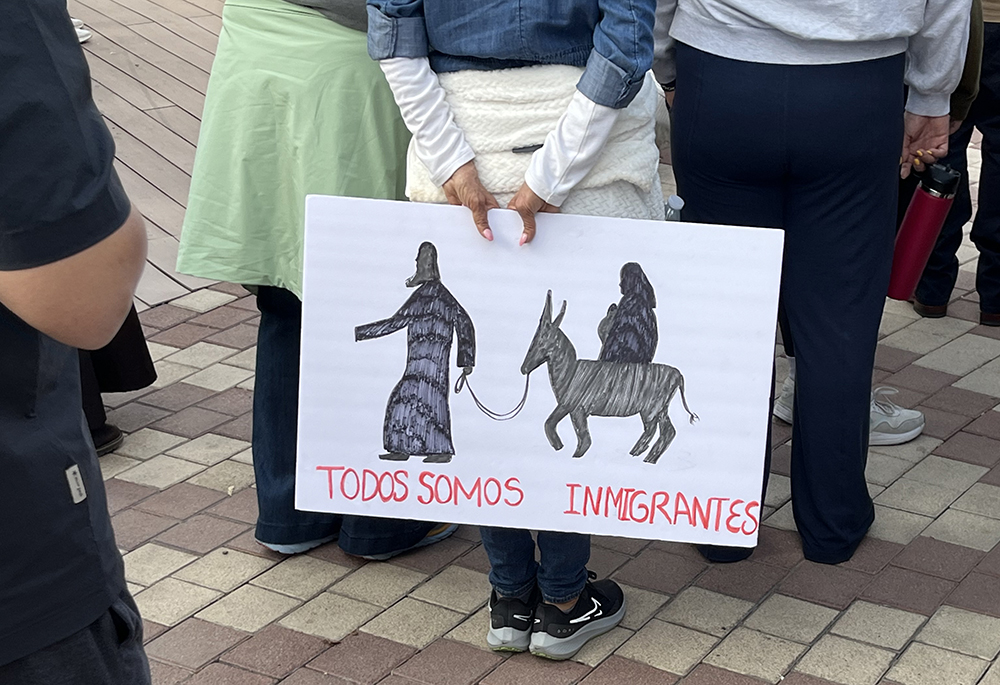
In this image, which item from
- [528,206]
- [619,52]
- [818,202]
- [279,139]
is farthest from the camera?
[818,202]

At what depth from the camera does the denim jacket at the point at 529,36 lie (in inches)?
86.0

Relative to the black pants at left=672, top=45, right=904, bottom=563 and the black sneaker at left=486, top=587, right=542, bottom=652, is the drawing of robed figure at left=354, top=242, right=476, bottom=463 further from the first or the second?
the black pants at left=672, top=45, right=904, bottom=563

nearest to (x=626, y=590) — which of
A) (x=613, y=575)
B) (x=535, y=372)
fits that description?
(x=613, y=575)

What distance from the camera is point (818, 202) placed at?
9.15 ft

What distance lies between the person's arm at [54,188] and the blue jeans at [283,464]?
1680mm

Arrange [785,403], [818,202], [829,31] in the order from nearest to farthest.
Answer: [829,31] → [818,202] → [785,403]

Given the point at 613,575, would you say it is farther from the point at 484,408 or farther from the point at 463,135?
the point at 463,135

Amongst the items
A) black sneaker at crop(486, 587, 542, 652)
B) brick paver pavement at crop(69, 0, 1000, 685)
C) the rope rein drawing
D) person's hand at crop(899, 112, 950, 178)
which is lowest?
brick paver pavement at crop(69, 0, 1000, 685)

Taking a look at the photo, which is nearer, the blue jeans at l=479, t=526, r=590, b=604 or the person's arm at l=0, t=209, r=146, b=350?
the person's arm at l=0, t=209, r=146, b=350

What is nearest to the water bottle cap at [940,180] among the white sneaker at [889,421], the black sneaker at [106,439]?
the white sneaker at [889,421]

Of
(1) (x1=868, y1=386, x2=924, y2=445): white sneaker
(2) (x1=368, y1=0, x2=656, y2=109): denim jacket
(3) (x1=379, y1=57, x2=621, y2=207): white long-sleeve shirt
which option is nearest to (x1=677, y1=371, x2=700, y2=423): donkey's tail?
(3) (x1=379, y1=57, x2=621, y2=207): white long-sleeve shirt

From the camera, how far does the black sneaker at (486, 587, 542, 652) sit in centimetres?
272

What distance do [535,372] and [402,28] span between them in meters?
0.71

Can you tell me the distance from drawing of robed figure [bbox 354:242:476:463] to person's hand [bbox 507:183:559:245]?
0.18 m
